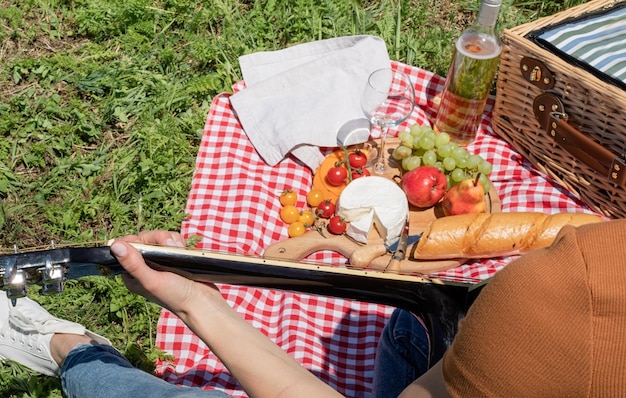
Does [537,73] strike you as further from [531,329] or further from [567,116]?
[531,329]

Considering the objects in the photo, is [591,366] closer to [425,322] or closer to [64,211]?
[425,322]

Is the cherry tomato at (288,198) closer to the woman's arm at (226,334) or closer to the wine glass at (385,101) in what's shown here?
the wine glass at (385,101)

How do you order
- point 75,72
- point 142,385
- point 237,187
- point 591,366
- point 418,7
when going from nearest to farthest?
1. point 591,366
2. point 142,385
3. point 237,187
4. point 75,72
5. point 418,7

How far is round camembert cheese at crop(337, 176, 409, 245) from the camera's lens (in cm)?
254

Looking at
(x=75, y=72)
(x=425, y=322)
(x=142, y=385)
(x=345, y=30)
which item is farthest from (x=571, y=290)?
(x=75, y=72)

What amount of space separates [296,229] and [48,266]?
1302mm

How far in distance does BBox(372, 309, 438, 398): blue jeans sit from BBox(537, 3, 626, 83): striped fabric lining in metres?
1.28

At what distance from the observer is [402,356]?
6.08ft

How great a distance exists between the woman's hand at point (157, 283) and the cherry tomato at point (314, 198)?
1.10 meters

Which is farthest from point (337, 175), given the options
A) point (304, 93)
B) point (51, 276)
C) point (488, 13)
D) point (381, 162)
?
point (51, 276)

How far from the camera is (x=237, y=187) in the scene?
2828mm

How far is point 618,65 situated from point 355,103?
1.14 m

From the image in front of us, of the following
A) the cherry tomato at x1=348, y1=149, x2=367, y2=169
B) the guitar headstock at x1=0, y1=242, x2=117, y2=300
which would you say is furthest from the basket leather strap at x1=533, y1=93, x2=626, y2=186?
the guitar headstock at x1=0, y1=242, x2=117, y2=300

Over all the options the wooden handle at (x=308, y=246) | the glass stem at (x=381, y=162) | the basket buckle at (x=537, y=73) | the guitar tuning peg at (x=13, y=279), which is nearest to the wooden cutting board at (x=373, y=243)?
the wooden handle at (x=308, y=246)
